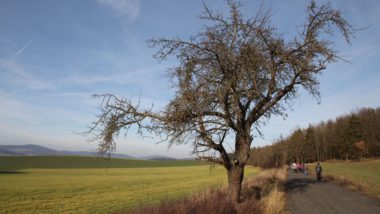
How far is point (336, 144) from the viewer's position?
10531cm

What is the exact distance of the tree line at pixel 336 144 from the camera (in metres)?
92.8

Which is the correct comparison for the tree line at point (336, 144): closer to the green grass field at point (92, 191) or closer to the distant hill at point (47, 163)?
the distant hill at point (47, 163)

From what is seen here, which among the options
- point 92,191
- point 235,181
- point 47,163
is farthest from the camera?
point 47,163

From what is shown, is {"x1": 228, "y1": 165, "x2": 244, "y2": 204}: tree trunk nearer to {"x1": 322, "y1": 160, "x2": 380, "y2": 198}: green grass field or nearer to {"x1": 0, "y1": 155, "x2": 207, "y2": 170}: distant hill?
{"x1": 322, "y1": 160, "x2": 380, "y2": 198}: green grass field

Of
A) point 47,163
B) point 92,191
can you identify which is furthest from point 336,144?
point 47,163

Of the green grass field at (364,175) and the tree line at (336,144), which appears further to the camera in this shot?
the tree line at (336,144)

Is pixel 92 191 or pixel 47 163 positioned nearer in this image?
pixel 92 191

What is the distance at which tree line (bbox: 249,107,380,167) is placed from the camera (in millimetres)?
92825

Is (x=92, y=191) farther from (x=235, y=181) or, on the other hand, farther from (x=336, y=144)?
(x=336, y=144)

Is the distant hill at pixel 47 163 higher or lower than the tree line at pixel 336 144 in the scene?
lower

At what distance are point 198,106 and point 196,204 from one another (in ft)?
10.2

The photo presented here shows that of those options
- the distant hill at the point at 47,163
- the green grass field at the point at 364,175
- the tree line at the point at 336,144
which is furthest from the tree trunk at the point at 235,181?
the distant hill at the point at 47,163

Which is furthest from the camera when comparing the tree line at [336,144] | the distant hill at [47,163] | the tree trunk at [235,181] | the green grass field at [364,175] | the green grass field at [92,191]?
the distant hill at [47,163]

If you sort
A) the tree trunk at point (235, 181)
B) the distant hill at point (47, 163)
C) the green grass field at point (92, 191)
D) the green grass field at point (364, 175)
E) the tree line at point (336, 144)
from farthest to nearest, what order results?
1. the distant hill at point (47, 163)
2. the tree line at point (336, 144)
3. the green grass field at point (92, 191)
4. the green grass field at point (364, 175)
5. the tree trunk at point (235, 181)
